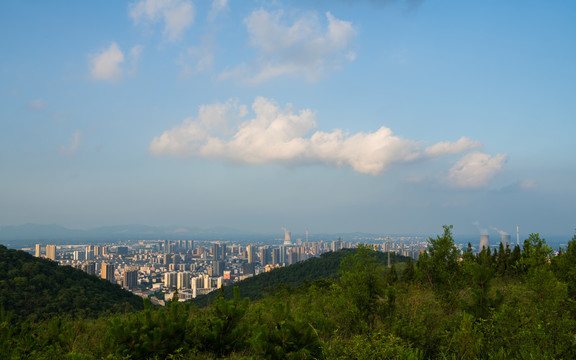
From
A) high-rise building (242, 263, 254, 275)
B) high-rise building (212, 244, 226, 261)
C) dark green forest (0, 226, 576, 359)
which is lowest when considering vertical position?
high-rise building (212, 244, 226, 261)

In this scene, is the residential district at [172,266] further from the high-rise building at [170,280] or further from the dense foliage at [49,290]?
→ the dense foliage at [49,290]

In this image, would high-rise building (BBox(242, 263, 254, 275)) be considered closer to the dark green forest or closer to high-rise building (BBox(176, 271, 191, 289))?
high-rise building (BBox(176, 271, 191, 289))

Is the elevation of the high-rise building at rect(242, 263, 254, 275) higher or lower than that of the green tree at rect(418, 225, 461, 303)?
lower

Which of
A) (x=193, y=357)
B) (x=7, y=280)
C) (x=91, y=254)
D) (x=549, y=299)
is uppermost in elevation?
(x=549, y=299)

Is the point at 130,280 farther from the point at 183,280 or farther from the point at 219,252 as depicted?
the point at 219,252

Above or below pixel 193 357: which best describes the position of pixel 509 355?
above

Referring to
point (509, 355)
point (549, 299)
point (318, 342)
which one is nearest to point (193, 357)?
point (318, 342)

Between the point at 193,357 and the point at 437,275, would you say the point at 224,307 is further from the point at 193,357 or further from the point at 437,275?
the point at 437,275

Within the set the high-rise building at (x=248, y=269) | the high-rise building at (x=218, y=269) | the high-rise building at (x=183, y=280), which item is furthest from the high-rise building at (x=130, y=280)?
the high-rise building at (x=248, y=269)

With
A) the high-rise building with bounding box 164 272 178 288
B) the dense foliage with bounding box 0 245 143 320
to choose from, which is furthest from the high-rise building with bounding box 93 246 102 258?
the dense foliage with bounding box 0 245 143 320
